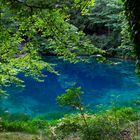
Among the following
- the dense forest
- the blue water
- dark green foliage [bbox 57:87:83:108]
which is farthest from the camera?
the blue water

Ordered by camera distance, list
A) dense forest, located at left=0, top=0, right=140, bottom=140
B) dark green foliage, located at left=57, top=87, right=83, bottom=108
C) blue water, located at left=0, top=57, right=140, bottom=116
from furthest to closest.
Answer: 1. blue water, located at left=0, top=57, right=140, bottom=116
2. dark green foliage, located at left=57, top=87, right=83, bottom=108
3. dense forest, located at left=0, top=0, right=140, bottom=140

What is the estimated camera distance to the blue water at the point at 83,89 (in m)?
16.0

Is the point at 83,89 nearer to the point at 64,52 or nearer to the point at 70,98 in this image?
the point at 64,52

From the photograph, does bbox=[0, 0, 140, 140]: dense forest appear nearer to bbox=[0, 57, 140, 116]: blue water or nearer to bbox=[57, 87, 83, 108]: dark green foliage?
bbox=[57, 87, 83, 108]: dark green foliage

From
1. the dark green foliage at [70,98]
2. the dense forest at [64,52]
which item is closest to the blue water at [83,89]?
the dense forest at [64,52]

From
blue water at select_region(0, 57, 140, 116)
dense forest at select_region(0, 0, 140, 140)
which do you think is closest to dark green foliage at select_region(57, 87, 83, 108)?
dense forest at select_region(0, 0, 140, 140)

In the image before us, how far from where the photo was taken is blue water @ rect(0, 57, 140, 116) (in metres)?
16.0

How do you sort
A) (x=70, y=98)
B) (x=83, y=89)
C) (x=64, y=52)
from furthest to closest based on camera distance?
(x=83, y=89)
(x=64, y=52)
(x=70, y=98)

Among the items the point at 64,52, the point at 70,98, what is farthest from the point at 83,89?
the point at 70,98

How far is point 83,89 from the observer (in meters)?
21.1

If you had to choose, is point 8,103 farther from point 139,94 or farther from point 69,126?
point 69,126

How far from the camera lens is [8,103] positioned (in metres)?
17.2

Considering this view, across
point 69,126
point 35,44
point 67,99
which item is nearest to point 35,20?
point 35,44

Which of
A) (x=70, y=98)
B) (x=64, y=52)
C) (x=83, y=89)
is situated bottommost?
(x=83, y=89)
